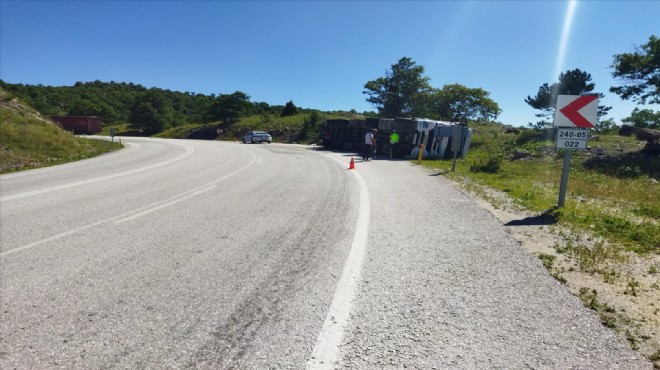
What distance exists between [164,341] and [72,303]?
125cm

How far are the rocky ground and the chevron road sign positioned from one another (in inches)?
88.4

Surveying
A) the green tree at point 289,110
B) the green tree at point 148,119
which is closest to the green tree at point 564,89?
the green tree at point 289,110

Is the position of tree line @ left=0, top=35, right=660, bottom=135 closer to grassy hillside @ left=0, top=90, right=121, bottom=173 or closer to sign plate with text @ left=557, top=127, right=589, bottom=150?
grassy hillside @ left=0, top=90, right=121, bottom=173

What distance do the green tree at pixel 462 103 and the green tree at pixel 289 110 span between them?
2360 cm

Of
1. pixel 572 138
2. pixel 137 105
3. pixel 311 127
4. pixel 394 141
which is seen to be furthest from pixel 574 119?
pixel 137 105

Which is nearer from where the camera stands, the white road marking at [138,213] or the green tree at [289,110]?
the white road marking at [138,213]

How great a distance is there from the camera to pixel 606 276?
416 centimetres

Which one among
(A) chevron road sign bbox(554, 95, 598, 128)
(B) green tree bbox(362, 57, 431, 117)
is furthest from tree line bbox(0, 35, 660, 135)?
(A) chevron road sign bbox(554, 95, 598, 128)

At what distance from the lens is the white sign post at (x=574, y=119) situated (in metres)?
7.22

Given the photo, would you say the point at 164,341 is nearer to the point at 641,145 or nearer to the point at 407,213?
the point at 407,213

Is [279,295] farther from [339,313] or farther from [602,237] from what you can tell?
[602,237]

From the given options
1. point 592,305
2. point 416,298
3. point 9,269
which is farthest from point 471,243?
point 9,269

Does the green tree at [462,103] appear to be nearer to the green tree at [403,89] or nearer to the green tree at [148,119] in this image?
the green tree at [403,89]

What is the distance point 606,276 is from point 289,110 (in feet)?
195
